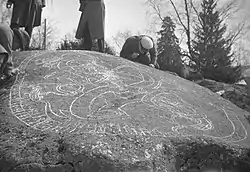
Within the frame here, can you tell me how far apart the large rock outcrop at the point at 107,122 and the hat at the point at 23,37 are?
84 centimetres

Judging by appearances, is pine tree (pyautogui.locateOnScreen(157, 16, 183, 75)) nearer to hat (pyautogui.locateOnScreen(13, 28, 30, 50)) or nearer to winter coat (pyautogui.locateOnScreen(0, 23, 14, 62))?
hat (pyautogui.locateOnScreen(13, 28, 30, 50))

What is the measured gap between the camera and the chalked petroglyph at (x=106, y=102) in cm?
299

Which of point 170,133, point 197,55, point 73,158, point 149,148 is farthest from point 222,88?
point 197,55

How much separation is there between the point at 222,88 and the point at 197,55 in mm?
10630

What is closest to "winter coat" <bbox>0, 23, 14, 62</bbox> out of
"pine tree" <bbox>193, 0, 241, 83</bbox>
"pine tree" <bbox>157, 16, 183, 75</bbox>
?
"pine tree" <bbox>193, 0, 241, 83</bbox>

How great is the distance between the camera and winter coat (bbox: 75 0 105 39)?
19.1ft

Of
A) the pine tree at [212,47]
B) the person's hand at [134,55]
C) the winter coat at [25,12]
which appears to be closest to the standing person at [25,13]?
the winter coat at [25,12]

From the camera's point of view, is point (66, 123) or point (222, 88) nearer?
point (66, 123)

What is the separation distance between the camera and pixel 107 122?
2977 mm

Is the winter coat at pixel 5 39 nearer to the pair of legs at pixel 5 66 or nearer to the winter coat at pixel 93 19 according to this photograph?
the pair of legs at pixel 5 66

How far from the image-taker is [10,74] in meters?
3.71

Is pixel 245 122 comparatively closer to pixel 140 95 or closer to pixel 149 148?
pixel 140 95

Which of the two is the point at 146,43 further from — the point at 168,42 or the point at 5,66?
the point at 168,42

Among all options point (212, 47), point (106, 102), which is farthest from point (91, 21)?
point (212, 47)
